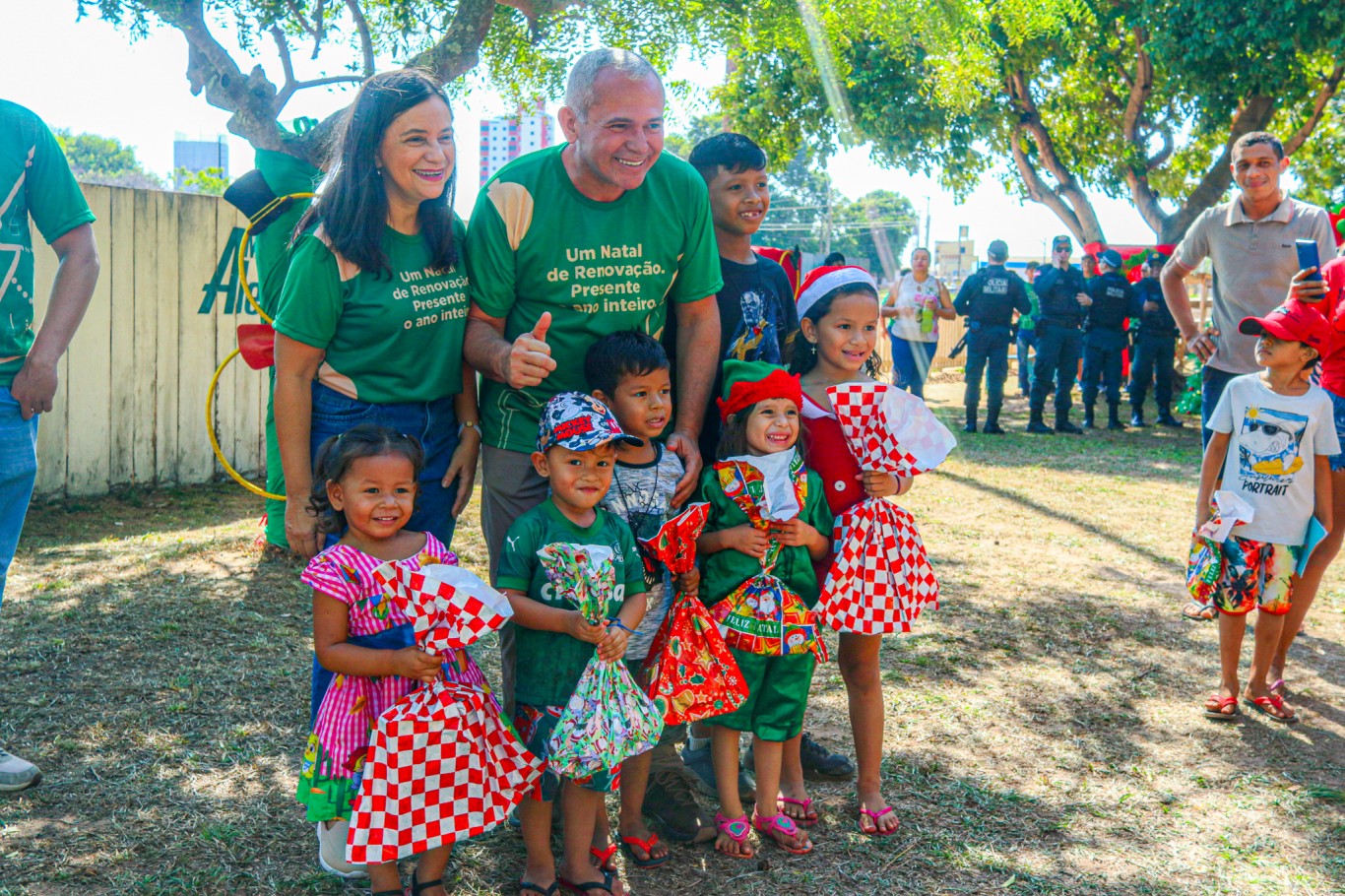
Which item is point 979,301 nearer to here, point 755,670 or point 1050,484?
point 1050,484

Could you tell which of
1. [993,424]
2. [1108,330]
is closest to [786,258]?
[993,424]

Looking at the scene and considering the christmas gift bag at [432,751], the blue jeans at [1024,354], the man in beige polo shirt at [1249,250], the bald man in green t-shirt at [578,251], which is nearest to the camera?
the christmas gift bag at [432,751]

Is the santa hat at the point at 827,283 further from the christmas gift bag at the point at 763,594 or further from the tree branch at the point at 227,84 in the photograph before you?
the tree branch at the point at 227,84

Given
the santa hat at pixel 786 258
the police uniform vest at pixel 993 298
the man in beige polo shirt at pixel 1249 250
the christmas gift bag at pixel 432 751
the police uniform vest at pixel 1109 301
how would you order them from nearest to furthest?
the christmas gift bag at pixel 432 751 → the santa hat at pixel 786 258 → the man in beige polo shirt at pixel 1249 250 → the police uniform vest at pixel 993 298 → the police uniform vest at pixel 1109 301

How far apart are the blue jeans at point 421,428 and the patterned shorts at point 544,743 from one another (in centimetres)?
56

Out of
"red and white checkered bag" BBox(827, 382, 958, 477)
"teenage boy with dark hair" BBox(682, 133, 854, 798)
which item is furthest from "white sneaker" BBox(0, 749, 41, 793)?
"red and white checkered bag" BBox(827, 382, 958, 477)

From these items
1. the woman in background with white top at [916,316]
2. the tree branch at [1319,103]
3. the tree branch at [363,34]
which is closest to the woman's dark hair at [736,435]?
the tree branch at [363,34]

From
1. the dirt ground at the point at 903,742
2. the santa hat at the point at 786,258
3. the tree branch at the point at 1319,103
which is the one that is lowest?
the dirt ground at the point at 903,742

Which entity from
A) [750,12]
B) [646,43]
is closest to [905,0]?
[750,12]

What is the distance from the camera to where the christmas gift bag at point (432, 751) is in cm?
252

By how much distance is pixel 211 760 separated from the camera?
3.61m

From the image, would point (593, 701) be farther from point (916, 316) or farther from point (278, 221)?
point (916, 316)

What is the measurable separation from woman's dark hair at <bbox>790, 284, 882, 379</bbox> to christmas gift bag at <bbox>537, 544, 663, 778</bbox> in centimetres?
109

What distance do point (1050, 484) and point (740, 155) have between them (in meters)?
6.69
